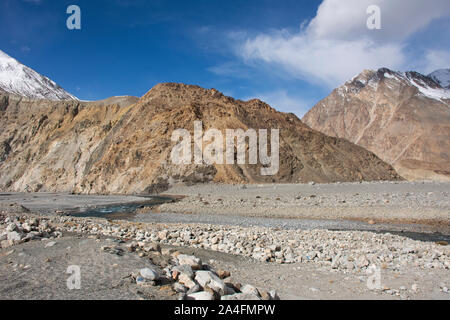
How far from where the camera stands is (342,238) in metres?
10.6

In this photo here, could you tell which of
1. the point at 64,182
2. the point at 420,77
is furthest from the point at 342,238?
the point at 420,77

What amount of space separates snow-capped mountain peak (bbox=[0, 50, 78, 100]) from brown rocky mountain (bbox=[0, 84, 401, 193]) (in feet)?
136

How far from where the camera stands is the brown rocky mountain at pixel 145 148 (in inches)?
1646

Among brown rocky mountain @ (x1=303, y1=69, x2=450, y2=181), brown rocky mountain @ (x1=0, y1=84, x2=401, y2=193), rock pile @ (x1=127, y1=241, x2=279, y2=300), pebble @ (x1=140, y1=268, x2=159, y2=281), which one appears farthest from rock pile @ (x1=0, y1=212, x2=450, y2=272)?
brown rocky mountain @ (x1=303, y1=69, x2=450, y2=181)

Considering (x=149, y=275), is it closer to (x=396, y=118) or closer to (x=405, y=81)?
(x=396, y=118)

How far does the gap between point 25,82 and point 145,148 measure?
92.9 m

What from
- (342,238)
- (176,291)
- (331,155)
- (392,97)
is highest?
(392,97)

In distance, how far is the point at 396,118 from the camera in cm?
10925

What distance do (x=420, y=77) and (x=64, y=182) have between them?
14145 cm

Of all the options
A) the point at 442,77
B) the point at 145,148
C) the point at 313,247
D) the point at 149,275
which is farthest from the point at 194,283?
the point at 442,77

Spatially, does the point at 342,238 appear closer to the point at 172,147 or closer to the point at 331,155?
the point at 172,147

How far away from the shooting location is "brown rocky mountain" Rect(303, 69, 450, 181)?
9325 cm

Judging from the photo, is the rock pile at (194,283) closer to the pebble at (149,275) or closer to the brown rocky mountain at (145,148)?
the pebble at (149,275)

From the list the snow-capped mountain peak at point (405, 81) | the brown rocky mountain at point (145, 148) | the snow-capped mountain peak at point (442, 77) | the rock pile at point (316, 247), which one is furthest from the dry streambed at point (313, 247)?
the snow-capped mountain peak at point (442, 77)
